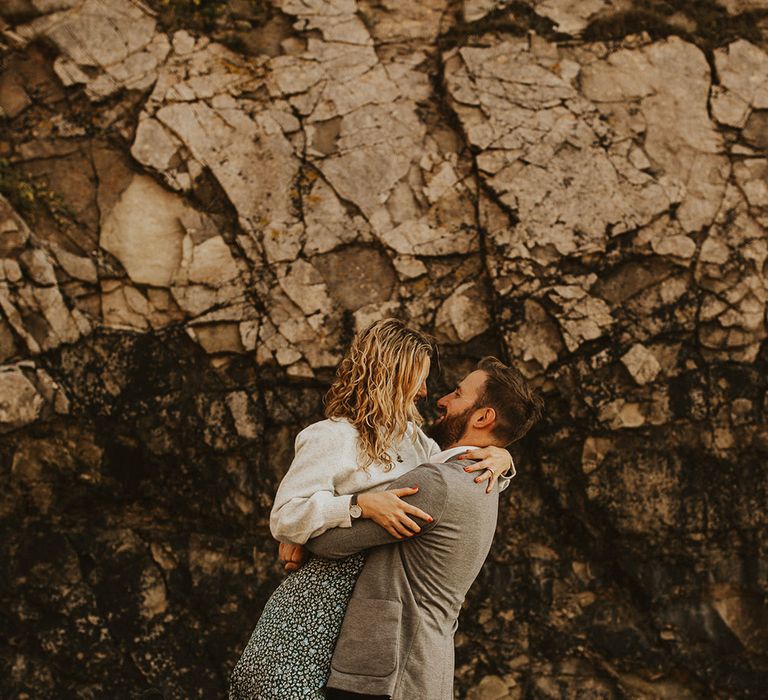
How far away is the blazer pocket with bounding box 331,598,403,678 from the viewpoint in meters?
3.01

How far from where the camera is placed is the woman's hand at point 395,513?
3027mm

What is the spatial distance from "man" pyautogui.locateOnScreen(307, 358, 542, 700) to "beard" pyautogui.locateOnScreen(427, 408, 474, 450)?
290 mm

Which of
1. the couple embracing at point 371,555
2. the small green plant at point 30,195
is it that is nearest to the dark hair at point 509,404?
the couple embracing at point 371,555

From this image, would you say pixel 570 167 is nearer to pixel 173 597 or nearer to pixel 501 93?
pixel 501 93

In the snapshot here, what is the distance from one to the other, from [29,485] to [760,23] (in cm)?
608

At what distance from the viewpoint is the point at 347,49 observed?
A: 6.15m

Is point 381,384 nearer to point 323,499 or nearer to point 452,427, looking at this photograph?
point 452,427

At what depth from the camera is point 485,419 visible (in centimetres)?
355

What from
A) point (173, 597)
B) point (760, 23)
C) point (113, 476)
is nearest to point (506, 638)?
point (173, 597)

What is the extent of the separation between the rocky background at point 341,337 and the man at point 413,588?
2.58 m

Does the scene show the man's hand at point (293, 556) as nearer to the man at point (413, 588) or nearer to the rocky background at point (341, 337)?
the man at point (413, 588)

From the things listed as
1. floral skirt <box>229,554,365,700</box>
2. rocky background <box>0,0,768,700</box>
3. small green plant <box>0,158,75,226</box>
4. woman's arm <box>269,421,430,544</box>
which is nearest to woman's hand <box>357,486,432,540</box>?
woman's arm <box>269,421,430,544</box>

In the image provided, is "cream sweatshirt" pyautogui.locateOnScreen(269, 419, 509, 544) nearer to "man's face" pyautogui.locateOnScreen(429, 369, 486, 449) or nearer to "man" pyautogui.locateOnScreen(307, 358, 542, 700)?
"man" pyautogui.locateOnScreen(307, 358, 542, 700)

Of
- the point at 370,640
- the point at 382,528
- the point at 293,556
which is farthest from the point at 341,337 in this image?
the point at 370,640
